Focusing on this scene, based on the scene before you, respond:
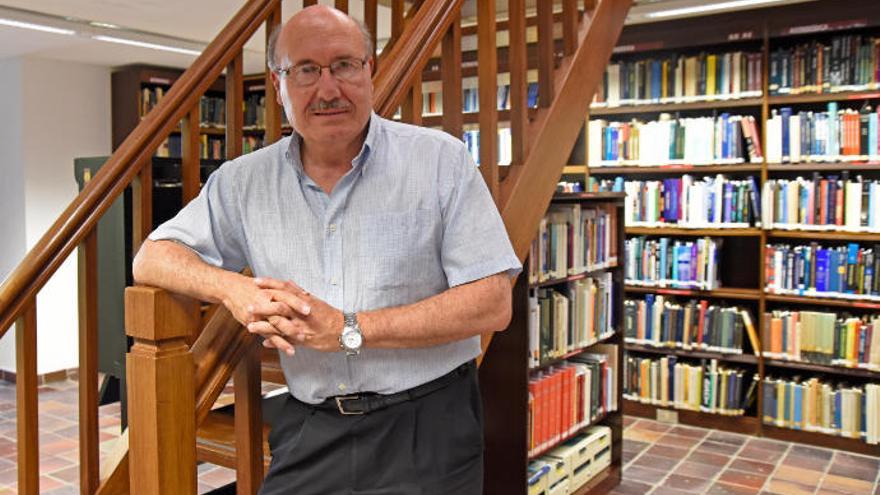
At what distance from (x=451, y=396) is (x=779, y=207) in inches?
154

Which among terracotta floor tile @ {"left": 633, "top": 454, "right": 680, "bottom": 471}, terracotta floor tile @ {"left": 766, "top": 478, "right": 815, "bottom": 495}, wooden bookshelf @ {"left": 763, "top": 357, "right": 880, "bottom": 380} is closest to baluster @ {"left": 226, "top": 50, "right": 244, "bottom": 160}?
terracotta floor tile @ {"left": 633, "top": 454, "right": 680, "bottom": 471}

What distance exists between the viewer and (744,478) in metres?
4.36

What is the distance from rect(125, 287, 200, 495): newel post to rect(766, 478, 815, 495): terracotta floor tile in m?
3.47

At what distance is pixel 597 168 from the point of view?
5727 mm

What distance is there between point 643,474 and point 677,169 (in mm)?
2022

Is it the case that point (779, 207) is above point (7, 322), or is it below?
above

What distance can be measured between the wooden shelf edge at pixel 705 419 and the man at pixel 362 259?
3936 mm

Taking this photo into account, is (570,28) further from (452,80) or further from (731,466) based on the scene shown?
(731,466)

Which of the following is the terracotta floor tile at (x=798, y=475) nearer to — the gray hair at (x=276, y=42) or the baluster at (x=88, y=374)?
the baluster at (x=88, y=374)

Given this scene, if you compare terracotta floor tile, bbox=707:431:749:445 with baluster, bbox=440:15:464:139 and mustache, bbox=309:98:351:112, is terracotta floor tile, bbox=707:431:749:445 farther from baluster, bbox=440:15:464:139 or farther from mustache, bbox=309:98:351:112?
mustache, bbox=309:98:351:112

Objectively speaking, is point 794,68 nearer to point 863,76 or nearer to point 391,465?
point 863,76

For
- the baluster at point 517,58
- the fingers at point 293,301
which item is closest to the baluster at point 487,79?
the baluster at point 517,58

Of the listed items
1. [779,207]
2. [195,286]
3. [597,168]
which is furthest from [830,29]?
[195,286]

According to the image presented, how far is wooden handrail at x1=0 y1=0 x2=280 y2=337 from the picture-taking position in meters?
2.12
